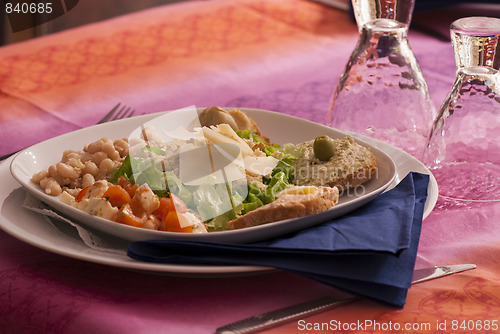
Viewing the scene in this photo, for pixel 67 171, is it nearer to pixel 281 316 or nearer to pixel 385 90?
pixel 281 316

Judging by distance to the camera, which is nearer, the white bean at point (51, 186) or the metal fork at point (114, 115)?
the white bean at point (51, 186)

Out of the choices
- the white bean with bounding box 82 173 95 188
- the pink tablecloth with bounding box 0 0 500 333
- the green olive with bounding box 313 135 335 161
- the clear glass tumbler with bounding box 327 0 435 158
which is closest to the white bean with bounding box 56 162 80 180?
the white bean with bounding box 82 173 95 188

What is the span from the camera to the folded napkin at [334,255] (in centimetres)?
94

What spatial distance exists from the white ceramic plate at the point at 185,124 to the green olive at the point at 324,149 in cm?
7

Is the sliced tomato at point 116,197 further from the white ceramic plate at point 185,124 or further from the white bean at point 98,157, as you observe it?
the white bean at point 98,157

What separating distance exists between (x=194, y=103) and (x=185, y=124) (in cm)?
45

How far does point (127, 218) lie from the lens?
40.4 inches

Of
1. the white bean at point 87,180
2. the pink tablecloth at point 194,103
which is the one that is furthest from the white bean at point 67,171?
the pink tablecloth at point 194,103

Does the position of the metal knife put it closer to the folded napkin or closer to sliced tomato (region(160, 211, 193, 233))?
the folded napkin

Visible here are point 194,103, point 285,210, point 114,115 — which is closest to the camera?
point 285,210

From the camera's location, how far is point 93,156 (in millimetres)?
1277

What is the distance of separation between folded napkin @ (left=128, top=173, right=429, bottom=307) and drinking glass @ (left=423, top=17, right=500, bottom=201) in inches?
15.6

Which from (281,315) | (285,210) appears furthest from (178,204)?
(281,315)

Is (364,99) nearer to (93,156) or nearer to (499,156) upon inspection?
(499,156)
